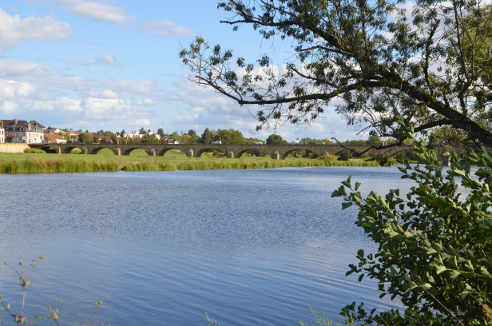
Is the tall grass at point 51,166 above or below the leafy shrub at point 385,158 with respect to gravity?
below

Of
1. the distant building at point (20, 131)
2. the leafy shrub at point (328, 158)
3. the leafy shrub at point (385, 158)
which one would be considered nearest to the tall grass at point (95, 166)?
the leafy shrub at point (328, 158)

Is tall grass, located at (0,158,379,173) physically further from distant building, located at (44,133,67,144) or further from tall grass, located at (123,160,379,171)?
distant building, located at (44,133,67,144)

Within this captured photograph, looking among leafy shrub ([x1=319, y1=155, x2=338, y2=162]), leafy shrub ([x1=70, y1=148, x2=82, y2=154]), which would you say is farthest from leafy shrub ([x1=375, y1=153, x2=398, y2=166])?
leafy shrub ([x1=70, y1=148, x2=82, y2=154])

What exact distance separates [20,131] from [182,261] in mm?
176802

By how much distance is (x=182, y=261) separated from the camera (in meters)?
13.9

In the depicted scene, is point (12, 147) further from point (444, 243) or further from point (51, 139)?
point (444, 243)

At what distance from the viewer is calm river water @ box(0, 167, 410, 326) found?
9766mm

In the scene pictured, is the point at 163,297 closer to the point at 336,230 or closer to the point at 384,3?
the point at 384,3

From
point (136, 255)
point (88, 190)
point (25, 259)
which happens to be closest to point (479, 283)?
point (136, 255)

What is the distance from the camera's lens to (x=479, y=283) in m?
4.17

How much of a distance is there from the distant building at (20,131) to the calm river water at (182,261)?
15541 cm

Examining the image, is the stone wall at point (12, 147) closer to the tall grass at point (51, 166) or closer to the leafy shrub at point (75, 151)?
the leafy shrub at point (75, 151)

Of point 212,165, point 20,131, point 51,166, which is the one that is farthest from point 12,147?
point 51,166

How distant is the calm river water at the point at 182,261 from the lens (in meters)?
9.77
